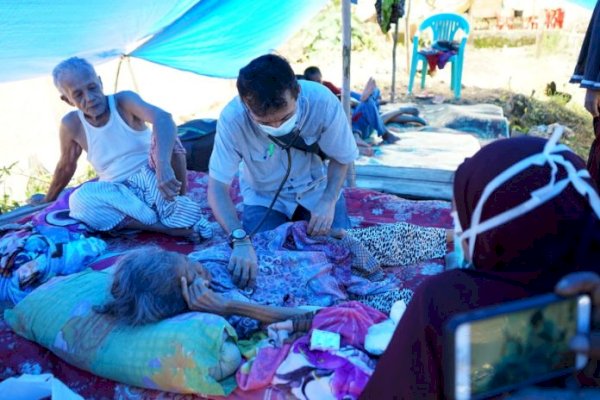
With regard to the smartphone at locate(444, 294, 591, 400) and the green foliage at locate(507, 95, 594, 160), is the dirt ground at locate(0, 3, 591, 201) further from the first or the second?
the smartphone at locate(444, 294, 591, 400)

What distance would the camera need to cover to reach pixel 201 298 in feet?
6.89

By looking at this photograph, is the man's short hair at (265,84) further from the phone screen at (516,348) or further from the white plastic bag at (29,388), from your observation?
the phone screen at (516,348)

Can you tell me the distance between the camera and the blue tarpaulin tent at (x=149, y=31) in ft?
11.3

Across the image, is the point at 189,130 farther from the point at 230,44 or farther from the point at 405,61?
the point at 405,61

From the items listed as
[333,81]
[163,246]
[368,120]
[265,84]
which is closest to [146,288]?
[265,84]

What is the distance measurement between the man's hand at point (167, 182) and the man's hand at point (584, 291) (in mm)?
2551

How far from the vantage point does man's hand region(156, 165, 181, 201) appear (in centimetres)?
310

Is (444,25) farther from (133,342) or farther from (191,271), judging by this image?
(133,342)

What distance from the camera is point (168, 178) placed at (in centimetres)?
310

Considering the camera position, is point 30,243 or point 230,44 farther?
point 230,44

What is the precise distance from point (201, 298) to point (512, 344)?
1.44m

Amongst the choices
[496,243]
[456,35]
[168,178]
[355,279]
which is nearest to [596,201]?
[496,243]

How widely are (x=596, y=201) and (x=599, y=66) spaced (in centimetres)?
257

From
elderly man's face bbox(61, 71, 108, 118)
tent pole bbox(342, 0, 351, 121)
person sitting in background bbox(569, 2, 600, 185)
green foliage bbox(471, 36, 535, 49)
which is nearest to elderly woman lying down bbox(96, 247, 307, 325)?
elderly man's face bbox(61, 71, 108, 118)
